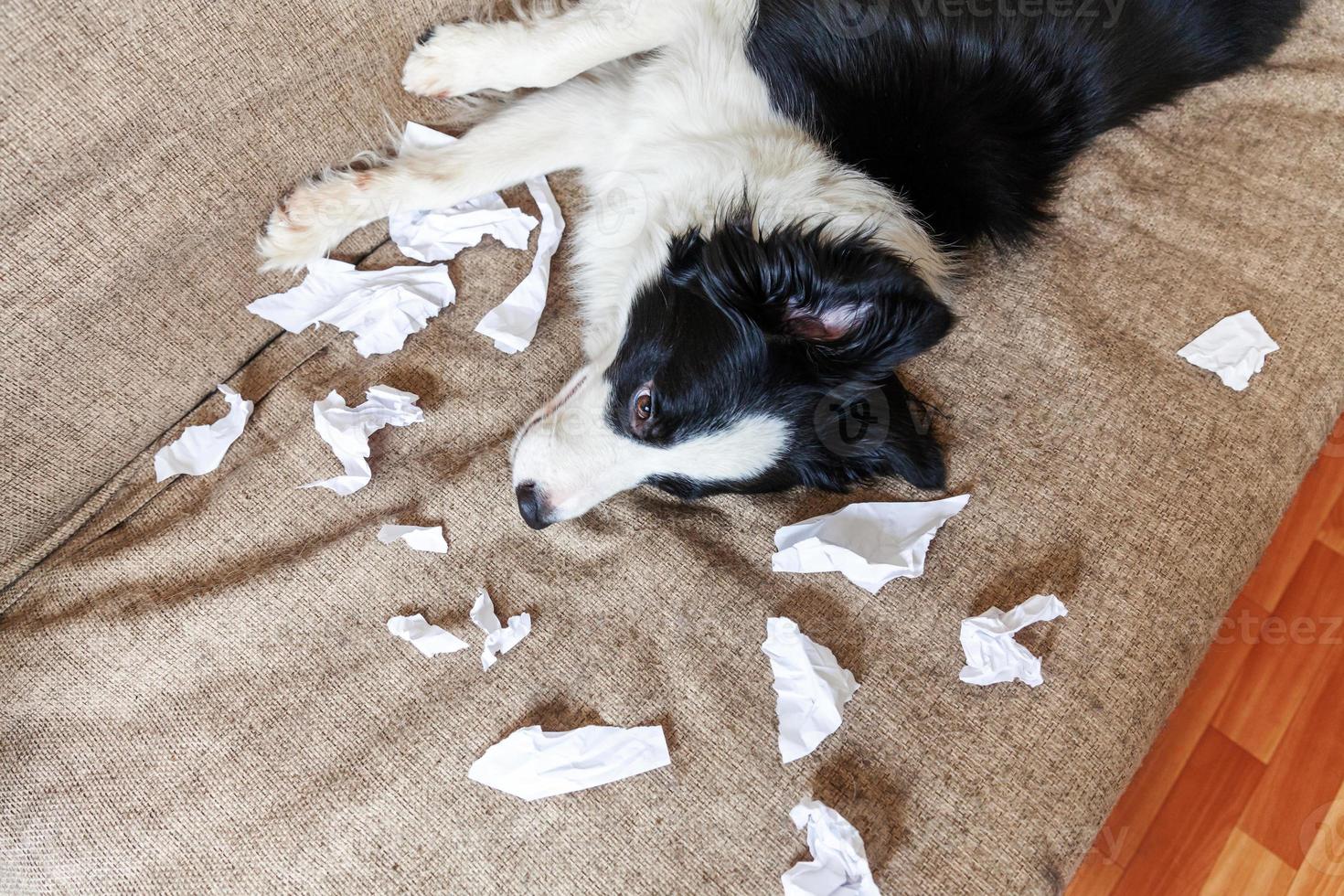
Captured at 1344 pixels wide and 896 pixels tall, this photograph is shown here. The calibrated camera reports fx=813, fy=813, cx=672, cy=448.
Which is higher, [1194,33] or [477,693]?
[1194,33]

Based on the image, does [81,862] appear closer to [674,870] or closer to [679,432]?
[674,870]

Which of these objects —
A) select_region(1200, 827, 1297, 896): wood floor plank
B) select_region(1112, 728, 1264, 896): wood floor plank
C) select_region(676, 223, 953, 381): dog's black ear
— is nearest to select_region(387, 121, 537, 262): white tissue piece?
select_region(676, 223, 953, 381): dog's black ear

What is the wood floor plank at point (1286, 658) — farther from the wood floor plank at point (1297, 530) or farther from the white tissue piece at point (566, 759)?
the white tissue piece at point (566, 759)

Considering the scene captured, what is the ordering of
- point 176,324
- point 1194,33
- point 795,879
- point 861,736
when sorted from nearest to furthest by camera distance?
point 795,879, point 861,736, point 176,324, point 1194,33

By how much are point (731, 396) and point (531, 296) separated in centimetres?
56

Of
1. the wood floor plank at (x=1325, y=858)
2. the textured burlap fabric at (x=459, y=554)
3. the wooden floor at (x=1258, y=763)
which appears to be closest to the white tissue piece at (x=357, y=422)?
the textured burlap fabric at (x=459, y=554)

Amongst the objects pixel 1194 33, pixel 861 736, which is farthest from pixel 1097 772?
pixel 1194 33

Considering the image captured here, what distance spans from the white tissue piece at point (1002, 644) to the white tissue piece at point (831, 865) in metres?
0.35

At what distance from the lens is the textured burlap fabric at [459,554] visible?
138 centimetres

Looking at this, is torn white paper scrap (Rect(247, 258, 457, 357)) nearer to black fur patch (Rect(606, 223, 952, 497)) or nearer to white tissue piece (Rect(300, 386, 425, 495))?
white tissue piece (Rect(300, 386, 425, 495))

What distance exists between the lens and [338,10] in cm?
153

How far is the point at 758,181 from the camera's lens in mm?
1575

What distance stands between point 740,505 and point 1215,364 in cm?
104

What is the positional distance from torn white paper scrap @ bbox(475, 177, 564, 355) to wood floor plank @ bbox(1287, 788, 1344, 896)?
2242 mm
